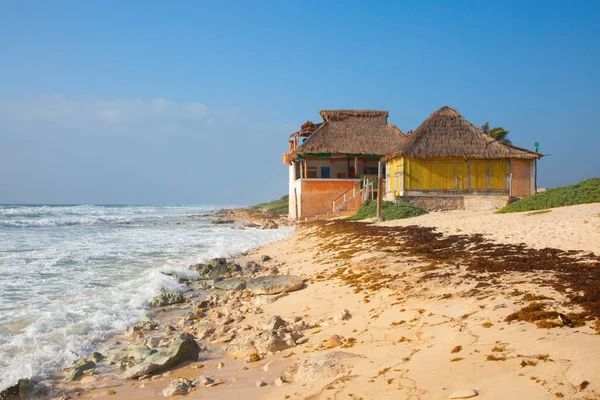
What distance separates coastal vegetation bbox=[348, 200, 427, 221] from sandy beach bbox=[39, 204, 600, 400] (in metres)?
10.7

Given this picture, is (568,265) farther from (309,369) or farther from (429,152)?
(429,152)

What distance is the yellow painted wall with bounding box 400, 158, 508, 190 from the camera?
2478cm

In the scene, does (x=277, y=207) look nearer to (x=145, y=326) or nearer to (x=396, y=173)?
(x=396, y=173)

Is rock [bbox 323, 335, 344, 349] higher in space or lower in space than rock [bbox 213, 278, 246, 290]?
higher

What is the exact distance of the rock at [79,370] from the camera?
564 centimetres

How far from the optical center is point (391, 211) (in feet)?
73.2

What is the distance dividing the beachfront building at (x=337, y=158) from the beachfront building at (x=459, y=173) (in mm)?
3140

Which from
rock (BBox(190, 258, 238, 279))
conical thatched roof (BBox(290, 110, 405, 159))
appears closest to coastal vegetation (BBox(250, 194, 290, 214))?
conical thatched roof (BBox(290, 110, 405, 159))

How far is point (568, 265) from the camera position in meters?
7.47

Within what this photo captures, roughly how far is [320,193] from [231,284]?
1888cm

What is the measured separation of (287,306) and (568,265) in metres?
4.64

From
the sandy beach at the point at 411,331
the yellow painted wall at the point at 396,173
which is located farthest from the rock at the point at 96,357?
the yellow painted wall at the point at 396,173

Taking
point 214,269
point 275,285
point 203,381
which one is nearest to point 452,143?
point 214,269

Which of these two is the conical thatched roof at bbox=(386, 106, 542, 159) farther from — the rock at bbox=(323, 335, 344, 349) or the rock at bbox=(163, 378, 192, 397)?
the rock at bbox=(163, 378, 192, 397)
